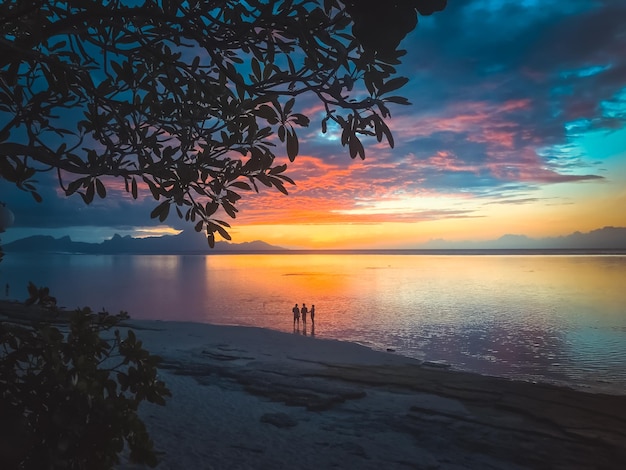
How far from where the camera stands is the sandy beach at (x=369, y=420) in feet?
24.6

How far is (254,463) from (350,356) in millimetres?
11667

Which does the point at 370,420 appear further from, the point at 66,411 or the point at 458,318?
the point at 458,318

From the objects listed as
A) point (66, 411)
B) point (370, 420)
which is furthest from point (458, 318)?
point (66, 411)

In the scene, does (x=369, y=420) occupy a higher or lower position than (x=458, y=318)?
higher

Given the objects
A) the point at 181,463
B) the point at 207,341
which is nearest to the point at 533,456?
the point at 181,463

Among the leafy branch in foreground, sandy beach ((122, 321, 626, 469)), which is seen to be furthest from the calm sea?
the leafy branch in foreground

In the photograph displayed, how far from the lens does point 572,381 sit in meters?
17.0

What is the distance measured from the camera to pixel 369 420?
929 centimetres

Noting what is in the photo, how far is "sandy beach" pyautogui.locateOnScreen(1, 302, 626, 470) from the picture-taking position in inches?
295

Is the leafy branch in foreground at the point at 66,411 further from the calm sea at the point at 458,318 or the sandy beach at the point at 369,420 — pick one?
the calm sea at the point at 458,318

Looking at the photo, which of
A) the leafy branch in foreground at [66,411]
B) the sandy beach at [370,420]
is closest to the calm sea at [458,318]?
the sandy beach at [370,420]

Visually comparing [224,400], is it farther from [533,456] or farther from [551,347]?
[551,347]

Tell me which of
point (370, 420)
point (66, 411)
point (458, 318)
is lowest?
point (458, 318)

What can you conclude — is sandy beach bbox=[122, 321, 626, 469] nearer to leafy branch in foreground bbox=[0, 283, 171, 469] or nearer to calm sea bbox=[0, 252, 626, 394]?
leafy branch in foreground bbox=[0, 283, 171, 469]
